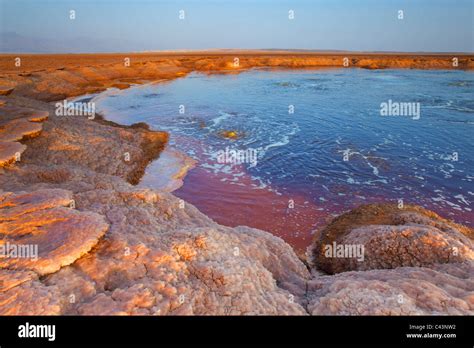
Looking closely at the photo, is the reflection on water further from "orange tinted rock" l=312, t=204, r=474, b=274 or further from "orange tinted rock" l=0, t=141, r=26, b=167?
"orange tinted rock" l=0, t=141, r=26, b=167

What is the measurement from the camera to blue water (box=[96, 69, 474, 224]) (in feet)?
45.2

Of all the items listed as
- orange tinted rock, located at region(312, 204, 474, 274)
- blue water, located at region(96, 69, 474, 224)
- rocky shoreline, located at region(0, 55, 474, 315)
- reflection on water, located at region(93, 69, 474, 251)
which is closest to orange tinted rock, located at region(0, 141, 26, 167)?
rocky shoreline, located at region(0, 55, 474, 315)

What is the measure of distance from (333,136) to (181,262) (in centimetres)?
1818

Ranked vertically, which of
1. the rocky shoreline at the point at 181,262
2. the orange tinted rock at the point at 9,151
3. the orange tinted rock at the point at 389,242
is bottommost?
the orange tinted rock at the point at 389,242

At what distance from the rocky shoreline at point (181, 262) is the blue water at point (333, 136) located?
414 centimetres

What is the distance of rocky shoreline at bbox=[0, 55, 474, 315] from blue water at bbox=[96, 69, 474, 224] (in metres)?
4.14

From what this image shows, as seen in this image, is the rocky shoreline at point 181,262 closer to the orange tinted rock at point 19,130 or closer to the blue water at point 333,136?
the orange tinted rock at point 19,130

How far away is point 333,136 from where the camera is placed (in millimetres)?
21375

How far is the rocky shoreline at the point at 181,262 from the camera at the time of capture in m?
4.36

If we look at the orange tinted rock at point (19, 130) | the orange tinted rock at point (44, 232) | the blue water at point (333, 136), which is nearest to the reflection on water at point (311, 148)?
the blue water at point (333, 136)

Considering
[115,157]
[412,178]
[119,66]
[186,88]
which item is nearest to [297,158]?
[412,178]

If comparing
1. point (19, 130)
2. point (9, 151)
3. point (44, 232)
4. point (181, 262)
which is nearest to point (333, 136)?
point (19, 130)

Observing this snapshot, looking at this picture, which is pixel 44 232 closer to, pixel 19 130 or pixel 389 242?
pixel 389 242

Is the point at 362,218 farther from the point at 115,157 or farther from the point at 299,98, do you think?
the point at 299,98
